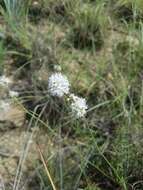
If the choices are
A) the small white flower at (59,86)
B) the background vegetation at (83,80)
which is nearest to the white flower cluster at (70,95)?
the small white flower at (59,86)

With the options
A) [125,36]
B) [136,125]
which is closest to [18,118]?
[136,125]

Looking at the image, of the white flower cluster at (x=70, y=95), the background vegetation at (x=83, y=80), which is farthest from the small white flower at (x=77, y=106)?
the background vegetation at (x=83, y=80)

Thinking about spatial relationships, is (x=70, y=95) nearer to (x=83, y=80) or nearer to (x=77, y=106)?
(x=77, y=106)

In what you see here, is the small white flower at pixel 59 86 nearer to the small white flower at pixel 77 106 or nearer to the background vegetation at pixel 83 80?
the small white flower at pixel 77 106

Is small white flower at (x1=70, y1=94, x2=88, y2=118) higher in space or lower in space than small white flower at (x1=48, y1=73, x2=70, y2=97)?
lower

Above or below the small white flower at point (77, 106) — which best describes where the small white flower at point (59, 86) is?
above

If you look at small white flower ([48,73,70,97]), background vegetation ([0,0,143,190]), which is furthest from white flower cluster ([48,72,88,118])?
background vegetation ([0,0,143,190])

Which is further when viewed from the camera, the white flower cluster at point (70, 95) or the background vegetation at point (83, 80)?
the background vegetation at point (83, 80)

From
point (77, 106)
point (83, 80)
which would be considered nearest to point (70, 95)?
point (77, 106)

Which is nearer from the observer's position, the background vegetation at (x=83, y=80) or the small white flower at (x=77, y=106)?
the small white flower at (x=77, y=106)

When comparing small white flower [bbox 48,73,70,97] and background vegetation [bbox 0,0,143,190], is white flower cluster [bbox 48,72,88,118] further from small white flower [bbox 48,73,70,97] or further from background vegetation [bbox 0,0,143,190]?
background vegetation [bbox 0,0,143,190]

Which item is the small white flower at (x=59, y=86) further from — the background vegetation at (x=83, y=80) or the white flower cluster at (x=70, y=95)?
the background vegetation at (x=83, y=80)

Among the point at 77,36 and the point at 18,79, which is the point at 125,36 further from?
the point at 18,79
